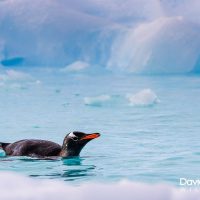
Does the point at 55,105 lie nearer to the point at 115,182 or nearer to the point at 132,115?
the point at 132,115

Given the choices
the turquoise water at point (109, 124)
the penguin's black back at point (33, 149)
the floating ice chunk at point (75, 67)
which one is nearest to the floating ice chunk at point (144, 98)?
the turquoise water at point (109, 124)

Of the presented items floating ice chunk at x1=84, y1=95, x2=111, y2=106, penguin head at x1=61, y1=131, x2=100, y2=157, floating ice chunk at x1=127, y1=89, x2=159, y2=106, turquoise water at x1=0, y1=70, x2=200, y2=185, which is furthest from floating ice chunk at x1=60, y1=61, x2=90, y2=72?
penguin head at x1=61, y1=131, x2=100, y2=157

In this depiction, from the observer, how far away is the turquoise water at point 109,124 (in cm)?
386

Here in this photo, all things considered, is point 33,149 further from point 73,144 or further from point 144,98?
point 144,98

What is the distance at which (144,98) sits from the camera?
7.22 m

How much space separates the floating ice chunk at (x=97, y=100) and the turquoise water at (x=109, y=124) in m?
0.04

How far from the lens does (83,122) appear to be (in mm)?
5973

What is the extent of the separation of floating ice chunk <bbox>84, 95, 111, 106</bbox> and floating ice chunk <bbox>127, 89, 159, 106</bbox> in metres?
0.26

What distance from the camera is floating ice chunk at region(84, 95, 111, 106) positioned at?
7.19 metres

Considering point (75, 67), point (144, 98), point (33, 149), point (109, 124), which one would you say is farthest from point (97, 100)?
point (33, 149)

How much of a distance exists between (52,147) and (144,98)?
288 centimetres

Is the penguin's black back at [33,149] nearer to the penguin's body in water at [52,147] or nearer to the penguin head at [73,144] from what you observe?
the penguin's body in water at [52,147]

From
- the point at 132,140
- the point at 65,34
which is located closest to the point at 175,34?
the point at 65,34

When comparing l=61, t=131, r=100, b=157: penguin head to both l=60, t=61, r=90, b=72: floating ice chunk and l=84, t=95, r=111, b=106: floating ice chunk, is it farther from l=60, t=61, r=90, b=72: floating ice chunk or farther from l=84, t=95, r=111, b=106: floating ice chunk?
l=60, t=61, r=90, b=72: floating ice chunk
